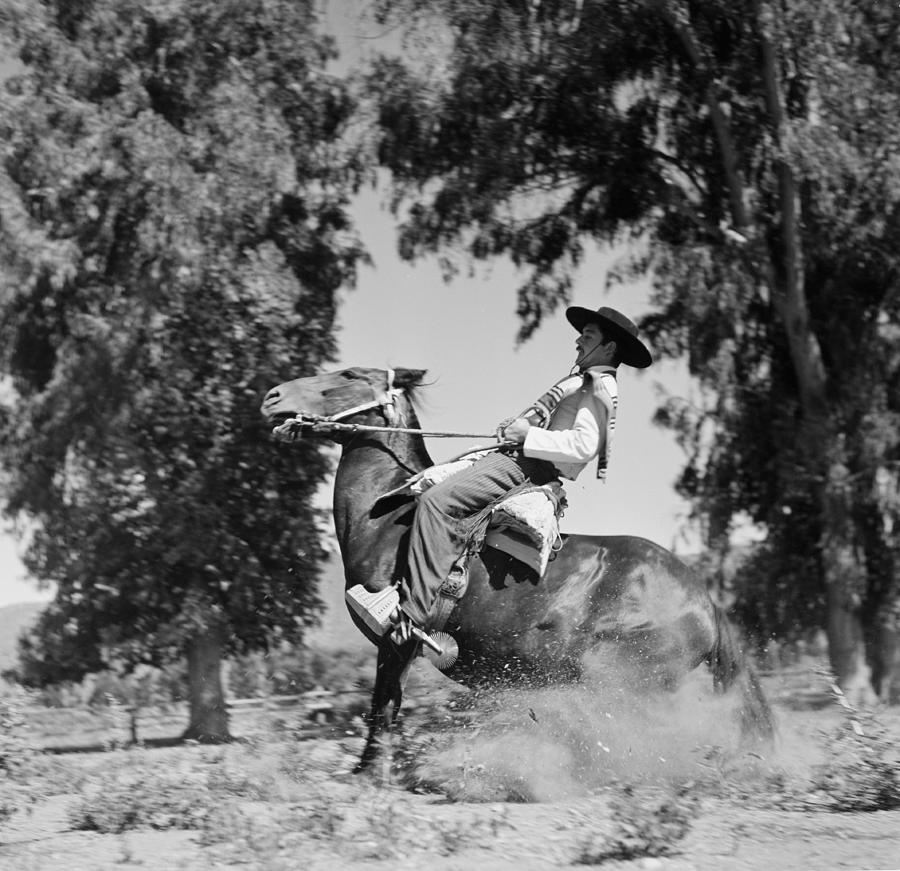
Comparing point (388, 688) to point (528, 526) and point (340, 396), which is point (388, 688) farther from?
point (340, 396)

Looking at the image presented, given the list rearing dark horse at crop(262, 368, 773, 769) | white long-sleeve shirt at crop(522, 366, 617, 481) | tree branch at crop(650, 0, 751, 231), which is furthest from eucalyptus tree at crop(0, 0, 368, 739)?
white long-sleeve shirt at crop(522, 366, 617, 481)

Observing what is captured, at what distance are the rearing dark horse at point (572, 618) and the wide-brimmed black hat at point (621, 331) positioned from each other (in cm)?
120

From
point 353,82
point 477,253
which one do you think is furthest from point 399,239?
point 353,82

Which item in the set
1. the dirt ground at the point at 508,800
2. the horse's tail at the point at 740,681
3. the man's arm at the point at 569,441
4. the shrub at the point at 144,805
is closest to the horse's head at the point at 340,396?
the man's arm at the point at 569,441

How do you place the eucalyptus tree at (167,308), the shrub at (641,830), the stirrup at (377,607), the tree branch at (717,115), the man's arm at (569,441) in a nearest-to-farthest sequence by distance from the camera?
the shrub at (641,830) < the stirrup at (377,607) < the man's arm at (569,441) < the eucalyptus tree at (167,308) < the tree branch at (717,115)

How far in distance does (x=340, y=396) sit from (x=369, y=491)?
718 mm

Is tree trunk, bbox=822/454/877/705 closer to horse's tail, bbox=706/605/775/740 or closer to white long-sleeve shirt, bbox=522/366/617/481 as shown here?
horse's tail, bbox=706/605/775/740

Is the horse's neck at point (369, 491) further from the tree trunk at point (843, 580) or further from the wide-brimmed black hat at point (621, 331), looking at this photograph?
the tree trunk at point (843, 580)

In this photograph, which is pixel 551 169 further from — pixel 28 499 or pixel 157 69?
pixel 28 499

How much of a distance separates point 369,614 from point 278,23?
10.5 metres

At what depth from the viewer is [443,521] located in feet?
23.3

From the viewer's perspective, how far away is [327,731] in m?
9.38

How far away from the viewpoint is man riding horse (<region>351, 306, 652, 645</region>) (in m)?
7.01

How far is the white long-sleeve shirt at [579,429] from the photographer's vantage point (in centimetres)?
722
